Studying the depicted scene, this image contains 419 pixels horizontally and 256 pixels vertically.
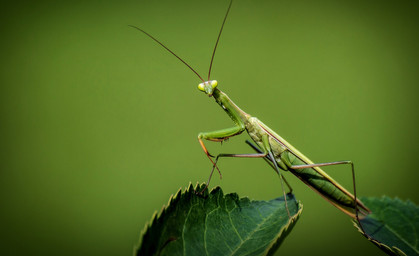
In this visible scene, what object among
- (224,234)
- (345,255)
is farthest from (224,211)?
(345,255)

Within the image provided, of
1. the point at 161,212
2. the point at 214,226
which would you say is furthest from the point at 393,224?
the point at 161,212

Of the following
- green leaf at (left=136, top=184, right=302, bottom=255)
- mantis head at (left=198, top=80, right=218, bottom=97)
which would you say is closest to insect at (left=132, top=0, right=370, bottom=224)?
mantis head at (left=198, top=80, right=218, bottom=97)

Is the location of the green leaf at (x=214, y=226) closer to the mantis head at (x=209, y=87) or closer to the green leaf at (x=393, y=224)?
the green leaf at (x=393, y=224)

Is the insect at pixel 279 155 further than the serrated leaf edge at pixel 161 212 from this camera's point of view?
Yes

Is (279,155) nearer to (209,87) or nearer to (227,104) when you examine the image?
(227,104)

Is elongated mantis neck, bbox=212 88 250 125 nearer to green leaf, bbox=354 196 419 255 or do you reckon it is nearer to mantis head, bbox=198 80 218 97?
mantis head, bbox=198 80 218 97

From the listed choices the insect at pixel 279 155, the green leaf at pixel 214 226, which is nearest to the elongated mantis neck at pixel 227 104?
the insect at pixel 279 155
